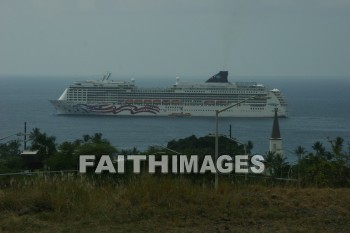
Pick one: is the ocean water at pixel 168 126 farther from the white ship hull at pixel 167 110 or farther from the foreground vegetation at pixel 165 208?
the foreground vegetation at pixel 165 208

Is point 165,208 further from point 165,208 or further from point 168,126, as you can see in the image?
point 168,126

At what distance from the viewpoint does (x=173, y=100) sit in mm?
55156

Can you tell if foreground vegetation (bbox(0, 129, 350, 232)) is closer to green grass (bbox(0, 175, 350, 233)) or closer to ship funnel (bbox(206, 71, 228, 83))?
green grass (bbox(0, 175, 350, 233))

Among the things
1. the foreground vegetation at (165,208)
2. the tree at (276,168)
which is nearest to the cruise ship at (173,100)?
the tree at (276,168)

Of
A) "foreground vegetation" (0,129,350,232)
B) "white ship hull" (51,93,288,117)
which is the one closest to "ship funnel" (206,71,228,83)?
"white ship hull" (51,93,288,117)

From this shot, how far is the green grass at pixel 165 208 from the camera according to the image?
310 cm

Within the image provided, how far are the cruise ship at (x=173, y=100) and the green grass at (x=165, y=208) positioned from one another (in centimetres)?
5043

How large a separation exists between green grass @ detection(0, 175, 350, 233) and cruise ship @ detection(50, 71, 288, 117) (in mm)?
50428

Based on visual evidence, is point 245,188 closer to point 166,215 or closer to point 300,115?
point 166,215

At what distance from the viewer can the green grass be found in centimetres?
310

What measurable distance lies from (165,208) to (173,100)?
51.8 m

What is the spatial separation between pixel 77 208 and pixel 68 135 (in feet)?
119

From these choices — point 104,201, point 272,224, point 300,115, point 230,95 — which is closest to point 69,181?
point 104,201

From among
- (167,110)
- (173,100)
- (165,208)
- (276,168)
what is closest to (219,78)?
(173,100)
